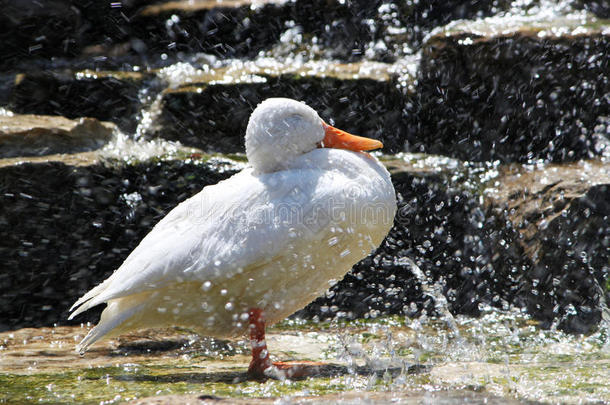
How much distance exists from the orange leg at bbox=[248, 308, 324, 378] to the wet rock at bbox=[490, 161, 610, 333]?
1.76 metres

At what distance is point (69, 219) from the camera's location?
15.8 ft

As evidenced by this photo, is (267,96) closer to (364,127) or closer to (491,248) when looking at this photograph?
(364,127)

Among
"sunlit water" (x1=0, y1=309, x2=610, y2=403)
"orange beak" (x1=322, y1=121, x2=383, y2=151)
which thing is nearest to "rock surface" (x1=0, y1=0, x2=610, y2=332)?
"sunlit water" (x1=0, y1=309, x2=610, y2=403)

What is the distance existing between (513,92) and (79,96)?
11.1 ft

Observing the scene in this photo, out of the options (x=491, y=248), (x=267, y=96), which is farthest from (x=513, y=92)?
(x=267, y=96)

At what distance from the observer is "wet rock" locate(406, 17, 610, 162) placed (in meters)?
Answer: 5.20

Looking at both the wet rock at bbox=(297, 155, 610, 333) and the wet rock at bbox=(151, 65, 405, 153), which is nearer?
the wet rock at bbox=(297, 155, 610, 333)

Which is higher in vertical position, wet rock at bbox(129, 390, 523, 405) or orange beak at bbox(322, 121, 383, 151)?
orange beak at bbox(322, 121, 383, 151)

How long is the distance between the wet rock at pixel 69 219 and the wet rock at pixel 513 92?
1679 millimetres

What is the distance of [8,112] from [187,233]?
3121mm

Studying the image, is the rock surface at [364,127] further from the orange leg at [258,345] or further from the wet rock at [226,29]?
the orange leg at [258,345]

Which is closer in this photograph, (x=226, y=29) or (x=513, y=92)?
(x=513, y=92)

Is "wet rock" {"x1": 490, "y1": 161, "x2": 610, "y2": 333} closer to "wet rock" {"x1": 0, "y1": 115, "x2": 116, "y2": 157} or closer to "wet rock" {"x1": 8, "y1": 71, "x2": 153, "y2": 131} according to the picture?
"wet rock" {"x1": 0, "y1": 115, "x2": 116, "y2": 157}

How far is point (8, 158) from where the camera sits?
4930 millimetres
